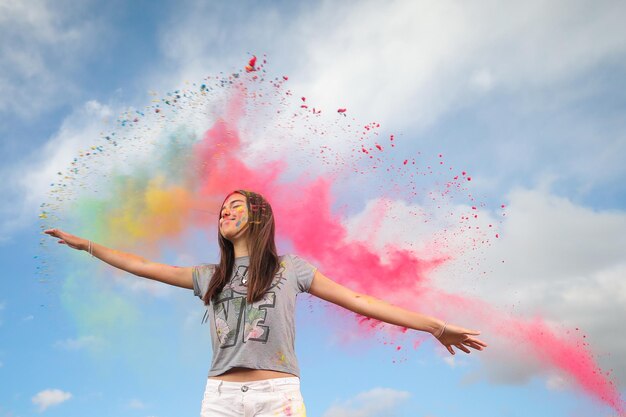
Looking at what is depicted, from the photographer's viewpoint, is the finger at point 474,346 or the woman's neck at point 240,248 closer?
the finger at point 474,346

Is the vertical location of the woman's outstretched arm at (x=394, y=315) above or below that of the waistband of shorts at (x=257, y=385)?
above

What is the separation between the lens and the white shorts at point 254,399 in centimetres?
453

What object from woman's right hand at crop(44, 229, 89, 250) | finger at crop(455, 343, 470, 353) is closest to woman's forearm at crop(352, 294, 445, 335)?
finger at crop(455, 343, 470, 353)

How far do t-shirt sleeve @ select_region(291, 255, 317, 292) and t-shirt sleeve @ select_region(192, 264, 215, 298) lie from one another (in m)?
0.76

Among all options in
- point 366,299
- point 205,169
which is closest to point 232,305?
point 366,299

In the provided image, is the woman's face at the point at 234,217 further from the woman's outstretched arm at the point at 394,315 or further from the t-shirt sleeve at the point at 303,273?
the woman's outstretched arm at the point at 394,315

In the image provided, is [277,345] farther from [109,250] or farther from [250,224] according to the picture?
[109,250]

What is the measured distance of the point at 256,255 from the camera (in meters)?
5.28

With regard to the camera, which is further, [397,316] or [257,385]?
[397,316]

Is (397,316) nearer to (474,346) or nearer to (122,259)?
(474,346)

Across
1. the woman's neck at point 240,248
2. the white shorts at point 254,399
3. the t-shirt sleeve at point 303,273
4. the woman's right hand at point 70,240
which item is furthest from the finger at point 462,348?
the woman's right hand at point 70,240

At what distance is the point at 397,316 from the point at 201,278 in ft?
5.81

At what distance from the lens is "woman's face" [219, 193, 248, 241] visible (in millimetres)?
5445

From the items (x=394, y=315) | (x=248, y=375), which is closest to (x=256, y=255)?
(x=248, y=375)
